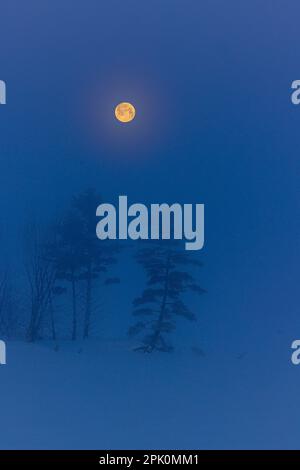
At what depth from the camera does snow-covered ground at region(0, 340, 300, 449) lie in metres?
1.55

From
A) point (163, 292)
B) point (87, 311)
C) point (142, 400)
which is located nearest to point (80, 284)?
point (87, 311)

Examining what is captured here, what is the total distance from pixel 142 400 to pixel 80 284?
38cm

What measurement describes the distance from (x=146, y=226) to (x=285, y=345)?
52 centimetres

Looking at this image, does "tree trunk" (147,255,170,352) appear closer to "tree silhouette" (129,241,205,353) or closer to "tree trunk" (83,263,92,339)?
"tree silhouette" (129,241,205,353)

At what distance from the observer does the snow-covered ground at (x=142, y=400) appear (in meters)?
1.55

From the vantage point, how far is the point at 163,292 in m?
1.54

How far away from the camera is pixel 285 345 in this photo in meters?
1.55

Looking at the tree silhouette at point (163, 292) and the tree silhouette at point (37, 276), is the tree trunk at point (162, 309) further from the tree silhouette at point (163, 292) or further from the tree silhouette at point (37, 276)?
the tree silhouette at point (37, 276)

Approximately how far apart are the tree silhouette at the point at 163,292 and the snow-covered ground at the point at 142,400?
8 centimetres

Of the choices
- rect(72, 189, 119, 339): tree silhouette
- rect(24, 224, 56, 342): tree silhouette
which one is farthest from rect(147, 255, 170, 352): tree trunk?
rect(24, 224, 56, 342): tree silhouette

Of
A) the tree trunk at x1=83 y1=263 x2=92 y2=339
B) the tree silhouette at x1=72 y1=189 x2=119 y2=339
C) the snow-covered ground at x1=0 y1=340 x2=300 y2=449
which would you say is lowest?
the snow-covered ground at x1=0 y1=340 x2=300 y2=449

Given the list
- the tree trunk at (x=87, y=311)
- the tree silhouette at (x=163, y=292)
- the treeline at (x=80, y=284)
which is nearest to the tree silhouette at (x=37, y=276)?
the treeline at (x=80, y=284)
